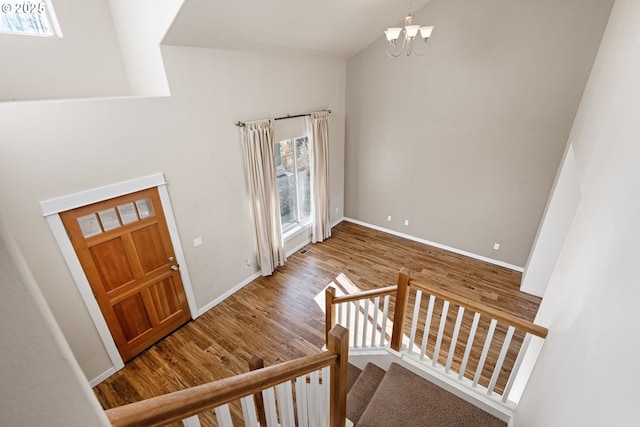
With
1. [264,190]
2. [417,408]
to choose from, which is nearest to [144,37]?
[264,190]

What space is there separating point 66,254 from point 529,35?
6092mm

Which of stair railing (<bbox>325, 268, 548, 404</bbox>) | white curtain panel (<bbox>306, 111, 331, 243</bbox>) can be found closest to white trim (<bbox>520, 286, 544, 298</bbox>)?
stair railing (<bbox>325, 268, 548, 404</bbox>)

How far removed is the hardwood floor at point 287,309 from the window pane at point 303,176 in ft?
2.55

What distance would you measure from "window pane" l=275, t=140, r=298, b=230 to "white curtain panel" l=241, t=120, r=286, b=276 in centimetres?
50

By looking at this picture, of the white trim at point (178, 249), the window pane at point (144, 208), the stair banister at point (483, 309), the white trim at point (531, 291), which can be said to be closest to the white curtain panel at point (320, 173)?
the white trim at point (178, 249)

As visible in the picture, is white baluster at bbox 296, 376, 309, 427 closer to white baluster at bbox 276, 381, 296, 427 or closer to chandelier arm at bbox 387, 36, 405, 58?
white baluster at bbox 276, 381, 296, 427

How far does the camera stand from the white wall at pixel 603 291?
0.93 m

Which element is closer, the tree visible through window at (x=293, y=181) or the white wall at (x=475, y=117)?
the white wall at (x=475, y=117)

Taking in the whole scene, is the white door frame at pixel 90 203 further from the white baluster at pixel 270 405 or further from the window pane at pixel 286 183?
the white baluster at pixel 270 405

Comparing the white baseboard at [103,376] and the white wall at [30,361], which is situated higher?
the white wall at [30,361]

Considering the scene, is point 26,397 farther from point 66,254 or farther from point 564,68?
point 564,68

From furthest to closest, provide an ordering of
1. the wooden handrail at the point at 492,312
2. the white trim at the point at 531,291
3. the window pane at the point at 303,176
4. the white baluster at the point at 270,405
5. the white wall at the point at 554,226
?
the window pane at the point at 303,176 < the white trim at the point at 531,291 < the white wall at the point at 554,226 < the wooden handrail at the point at 492,312 < the white baluster at the point at 270,405

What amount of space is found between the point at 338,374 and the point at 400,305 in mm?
1167

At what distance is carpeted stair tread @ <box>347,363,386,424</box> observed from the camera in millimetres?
2502
